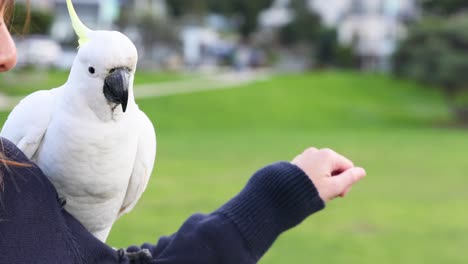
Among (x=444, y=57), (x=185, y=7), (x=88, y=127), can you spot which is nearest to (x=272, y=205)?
(x=88, y=127)

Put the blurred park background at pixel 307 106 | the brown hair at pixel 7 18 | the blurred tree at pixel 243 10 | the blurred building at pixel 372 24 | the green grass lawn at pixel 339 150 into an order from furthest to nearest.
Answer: the blurred tree at pixel 243 10
the blurred building at pixel 372 24
the blurred park background at pixel 307 106
the green grass lawn at pixel 339 150
the brown hair at pixel 7 18

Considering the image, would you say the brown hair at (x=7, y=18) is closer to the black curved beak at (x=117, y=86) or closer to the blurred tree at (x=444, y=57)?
the black curved beak at (x=117, y=86)

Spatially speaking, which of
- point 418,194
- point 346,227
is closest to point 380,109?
point 418,194

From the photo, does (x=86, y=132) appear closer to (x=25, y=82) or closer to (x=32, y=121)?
(x=32, y=121)

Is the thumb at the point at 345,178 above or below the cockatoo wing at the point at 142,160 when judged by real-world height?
below

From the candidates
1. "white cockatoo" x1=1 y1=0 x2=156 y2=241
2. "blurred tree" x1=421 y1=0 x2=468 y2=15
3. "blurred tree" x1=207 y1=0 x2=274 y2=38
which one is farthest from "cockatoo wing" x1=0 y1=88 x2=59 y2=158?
"blurred tree" x1=207 y1=0 x2=274 y2=38

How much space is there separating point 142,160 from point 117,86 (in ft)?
0.72

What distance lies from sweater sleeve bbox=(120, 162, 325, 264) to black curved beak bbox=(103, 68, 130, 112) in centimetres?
28

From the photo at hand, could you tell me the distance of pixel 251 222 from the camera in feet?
3.58

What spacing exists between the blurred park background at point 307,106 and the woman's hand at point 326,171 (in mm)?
503

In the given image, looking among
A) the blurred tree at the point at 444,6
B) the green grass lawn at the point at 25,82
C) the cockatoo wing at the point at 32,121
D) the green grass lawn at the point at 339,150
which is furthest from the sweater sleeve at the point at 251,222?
the blurred tree at the point at 444,6

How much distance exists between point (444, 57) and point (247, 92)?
207 inches

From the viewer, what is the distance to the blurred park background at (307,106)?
17.2ft

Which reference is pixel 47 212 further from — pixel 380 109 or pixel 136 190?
pixel 380 109
